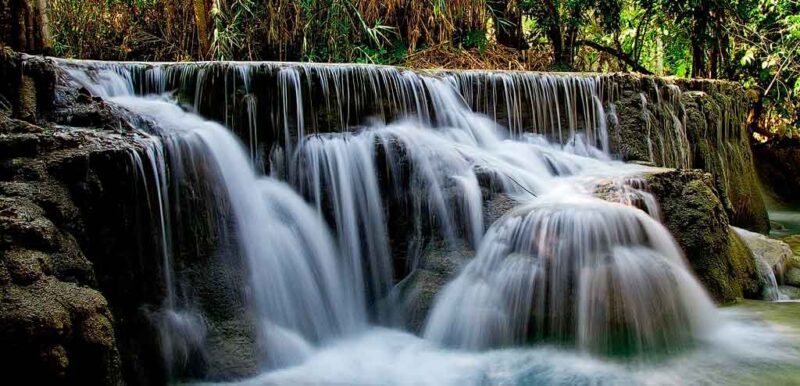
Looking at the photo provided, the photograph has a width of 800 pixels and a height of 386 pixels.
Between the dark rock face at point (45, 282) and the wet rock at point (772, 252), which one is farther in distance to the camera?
the wet rock at point (772, 252)

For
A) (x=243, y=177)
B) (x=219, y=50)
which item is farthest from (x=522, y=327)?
(x=219, y=50)

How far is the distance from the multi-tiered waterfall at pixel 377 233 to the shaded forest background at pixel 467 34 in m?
2.92

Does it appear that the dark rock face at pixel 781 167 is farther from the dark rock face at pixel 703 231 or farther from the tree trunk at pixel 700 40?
the dark rock face at pixel 703 231

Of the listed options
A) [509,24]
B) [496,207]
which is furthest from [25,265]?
→ [509,24]

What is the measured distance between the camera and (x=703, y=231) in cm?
502

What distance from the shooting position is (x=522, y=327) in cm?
421

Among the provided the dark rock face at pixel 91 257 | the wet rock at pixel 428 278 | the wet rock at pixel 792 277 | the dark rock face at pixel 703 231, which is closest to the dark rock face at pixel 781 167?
the wet rock at pixel 792 277

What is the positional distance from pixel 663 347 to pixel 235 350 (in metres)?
2.67

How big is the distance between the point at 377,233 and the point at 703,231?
2585mm

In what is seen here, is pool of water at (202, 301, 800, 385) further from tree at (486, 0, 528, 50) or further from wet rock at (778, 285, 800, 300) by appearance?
tree at (486, 0, 528, 50)

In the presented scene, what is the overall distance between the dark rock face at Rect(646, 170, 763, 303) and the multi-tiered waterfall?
0.80ft

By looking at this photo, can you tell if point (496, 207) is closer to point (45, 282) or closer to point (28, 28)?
point (45, 282)

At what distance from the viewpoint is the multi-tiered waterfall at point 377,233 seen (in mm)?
3959

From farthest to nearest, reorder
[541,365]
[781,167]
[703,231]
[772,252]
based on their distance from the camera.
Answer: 1. [781,167]
2. [772,252]
3. [703,231]
4. [541,365]
